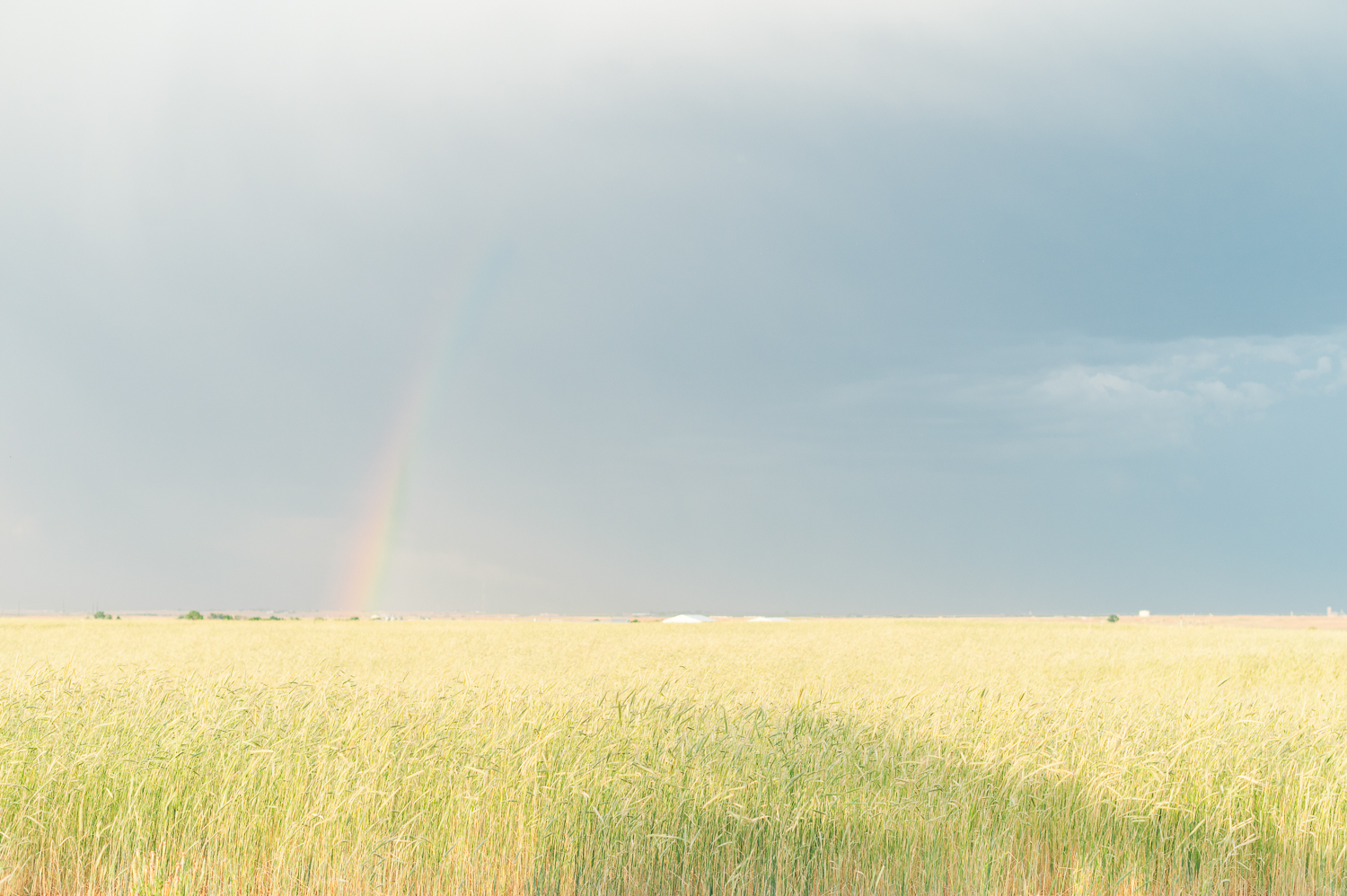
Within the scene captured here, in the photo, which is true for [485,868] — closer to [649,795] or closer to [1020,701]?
[649,795]

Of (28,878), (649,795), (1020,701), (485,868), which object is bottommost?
(28,878)

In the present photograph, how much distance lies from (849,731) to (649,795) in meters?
2.78

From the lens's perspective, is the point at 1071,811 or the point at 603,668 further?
the point at 603,668

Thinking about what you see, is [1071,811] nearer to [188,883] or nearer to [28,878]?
[188,883]

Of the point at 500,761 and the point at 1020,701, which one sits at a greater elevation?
the point at 1020,701

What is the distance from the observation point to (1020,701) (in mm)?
10148

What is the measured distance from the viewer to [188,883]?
550cm

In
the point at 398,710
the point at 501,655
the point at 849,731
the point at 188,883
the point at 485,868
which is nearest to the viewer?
the point at 188,883

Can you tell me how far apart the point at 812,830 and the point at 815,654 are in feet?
71.5

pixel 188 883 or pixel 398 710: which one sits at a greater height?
pixel 398 710

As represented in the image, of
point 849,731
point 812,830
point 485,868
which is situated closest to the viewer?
point 485,868

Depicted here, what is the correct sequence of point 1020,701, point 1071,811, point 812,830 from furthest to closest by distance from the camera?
1. point 1020,701
2. point 1071,811
3. point 812,830

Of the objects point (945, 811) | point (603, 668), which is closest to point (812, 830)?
point (945, 811)

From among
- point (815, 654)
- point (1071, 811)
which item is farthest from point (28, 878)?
A: point (815, 654)
